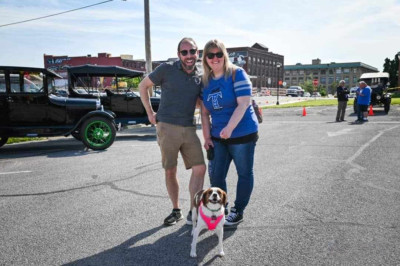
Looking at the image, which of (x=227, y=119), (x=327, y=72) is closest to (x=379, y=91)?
(x=227, y=119)

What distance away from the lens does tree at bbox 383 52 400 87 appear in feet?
199

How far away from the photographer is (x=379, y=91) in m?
18.9

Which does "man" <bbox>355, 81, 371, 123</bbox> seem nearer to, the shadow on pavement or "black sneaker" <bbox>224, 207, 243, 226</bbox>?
"black sneaker" <bbox>224, 207, 243, 226</bbox>

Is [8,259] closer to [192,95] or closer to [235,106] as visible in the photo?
[192,95]

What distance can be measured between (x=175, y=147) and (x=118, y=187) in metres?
1.97

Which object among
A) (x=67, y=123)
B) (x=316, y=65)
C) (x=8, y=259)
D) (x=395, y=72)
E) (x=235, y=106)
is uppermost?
(x=316, y=65)

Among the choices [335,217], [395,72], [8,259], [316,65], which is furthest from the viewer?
[316,65]

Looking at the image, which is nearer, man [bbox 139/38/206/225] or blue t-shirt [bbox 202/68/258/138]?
blue t-shirt [bbox 202/68/258/138]

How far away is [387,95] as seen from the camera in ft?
59.8

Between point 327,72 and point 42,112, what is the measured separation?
131 m

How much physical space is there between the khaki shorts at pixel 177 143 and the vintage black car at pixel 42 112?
212 inches

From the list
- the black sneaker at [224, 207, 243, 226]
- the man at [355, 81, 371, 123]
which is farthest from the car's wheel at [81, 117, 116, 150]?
the man at [355, 81, 371, 123]

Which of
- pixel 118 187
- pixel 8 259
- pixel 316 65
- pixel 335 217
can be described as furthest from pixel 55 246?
pixel 316 65

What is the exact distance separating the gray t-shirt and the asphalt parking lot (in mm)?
1235
